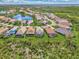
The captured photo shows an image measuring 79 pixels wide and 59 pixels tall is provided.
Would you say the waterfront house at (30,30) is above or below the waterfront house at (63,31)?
above

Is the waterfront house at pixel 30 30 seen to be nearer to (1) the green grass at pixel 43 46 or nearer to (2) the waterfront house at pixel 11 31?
(1) the green grass at pixel 43 46

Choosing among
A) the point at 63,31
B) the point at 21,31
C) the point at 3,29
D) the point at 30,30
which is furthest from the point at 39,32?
the point at 3,29

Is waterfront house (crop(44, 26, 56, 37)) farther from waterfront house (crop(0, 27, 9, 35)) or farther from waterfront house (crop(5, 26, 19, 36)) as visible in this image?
waterfront house (crop(0, 27, 9, 35))

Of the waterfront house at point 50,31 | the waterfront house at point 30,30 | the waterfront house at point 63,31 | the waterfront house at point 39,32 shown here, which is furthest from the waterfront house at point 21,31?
the waterfront house at point 63,31

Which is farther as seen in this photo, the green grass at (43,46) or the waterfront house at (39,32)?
the waterfront house at (39,32)

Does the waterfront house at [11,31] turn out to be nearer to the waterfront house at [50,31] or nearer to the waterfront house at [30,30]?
the waterfront house at [30,30]

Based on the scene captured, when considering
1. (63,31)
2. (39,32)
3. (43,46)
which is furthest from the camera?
(63,31)

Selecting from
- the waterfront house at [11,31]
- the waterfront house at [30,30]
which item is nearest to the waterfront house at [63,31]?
the waterfront house at [30,30]

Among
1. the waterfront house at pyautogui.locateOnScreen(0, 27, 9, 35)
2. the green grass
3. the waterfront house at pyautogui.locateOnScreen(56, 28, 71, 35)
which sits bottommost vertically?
the green grass

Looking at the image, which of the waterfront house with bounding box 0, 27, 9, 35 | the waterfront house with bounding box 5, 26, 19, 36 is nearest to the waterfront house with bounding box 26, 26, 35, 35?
the waterfront house with bounding box 5, 26, 19, 36

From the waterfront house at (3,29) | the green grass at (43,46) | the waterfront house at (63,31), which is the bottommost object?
the green grass at (43,46)

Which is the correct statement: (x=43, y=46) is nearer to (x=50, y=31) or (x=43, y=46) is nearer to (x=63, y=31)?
(x=50, y=31)

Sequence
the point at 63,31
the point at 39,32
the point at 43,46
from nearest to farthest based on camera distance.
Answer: the point at 43,46 < the point at 39,32 < the point at 63,31

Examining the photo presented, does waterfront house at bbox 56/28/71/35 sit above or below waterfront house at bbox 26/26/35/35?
below
